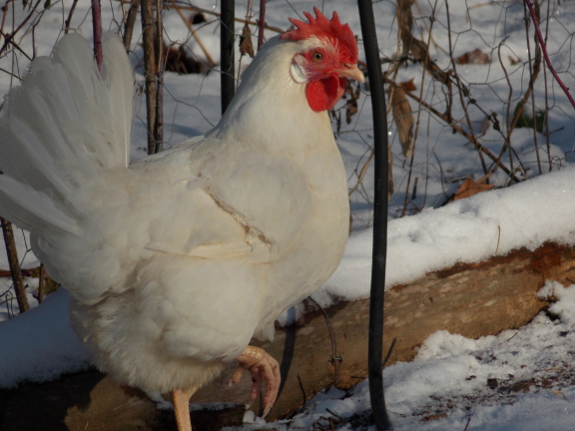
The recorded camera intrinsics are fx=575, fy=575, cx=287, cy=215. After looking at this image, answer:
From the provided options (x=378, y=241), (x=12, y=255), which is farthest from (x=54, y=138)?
(x=12, y=255)

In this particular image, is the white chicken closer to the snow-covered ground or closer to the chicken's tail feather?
the chicken's tail feather


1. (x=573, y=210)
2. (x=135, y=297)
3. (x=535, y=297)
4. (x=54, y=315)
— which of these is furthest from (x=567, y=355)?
(x=54, y=315)

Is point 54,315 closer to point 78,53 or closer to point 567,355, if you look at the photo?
point 78,53

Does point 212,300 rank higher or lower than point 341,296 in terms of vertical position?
higher

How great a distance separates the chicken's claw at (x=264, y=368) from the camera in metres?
1.96

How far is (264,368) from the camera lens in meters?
1.97

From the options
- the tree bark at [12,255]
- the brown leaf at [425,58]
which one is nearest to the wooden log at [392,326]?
the tree bark at [12,255]

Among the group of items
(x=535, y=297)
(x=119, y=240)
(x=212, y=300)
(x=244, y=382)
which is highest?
(x=119, y=240)

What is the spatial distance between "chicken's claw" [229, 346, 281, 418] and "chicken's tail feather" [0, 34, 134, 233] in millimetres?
784

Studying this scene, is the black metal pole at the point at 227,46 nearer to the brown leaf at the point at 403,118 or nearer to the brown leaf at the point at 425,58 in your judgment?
the brown leaf at the point at 403,118

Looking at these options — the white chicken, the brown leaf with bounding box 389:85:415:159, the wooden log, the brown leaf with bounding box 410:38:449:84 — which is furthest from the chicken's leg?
the brown leaf with bounding box 410:38:449:84

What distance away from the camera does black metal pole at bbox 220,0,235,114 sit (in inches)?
90.7

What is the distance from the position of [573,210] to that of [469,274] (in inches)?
23.2

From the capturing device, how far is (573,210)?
98.9 inches
